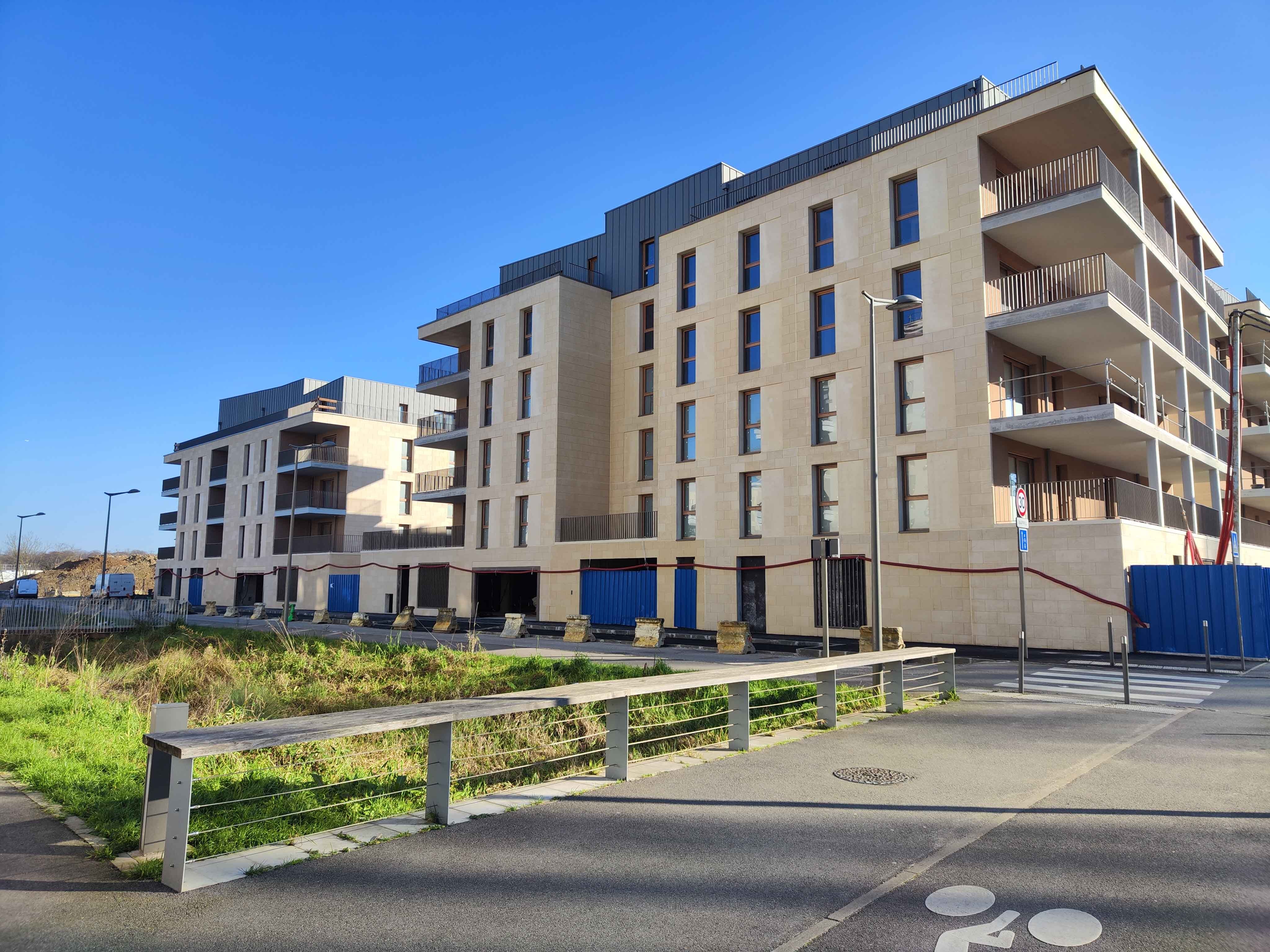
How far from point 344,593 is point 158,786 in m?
45.2

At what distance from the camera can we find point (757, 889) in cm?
464

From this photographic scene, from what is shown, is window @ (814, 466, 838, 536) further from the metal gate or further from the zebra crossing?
the metal gate

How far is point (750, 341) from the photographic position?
2919 centimetres

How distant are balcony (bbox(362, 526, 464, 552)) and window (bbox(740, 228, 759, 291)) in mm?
18557

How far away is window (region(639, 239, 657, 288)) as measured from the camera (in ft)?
119

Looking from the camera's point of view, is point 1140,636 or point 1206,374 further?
point 1206,374

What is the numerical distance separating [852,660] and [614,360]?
2824 cm

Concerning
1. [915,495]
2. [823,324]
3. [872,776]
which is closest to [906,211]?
[823,324]

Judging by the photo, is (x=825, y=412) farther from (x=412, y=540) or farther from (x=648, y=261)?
(x=412, y=540)

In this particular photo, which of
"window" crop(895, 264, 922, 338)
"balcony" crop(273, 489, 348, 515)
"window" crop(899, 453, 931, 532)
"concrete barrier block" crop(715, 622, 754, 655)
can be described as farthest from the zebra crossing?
"balcony" crop(273, 489, 348, 515)

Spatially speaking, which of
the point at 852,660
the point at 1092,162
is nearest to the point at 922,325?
the point at 1092,162

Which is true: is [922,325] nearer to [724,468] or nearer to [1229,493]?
[724,468]

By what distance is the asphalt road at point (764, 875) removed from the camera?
4031mm

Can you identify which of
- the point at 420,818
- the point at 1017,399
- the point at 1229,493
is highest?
the point at 1017,399
